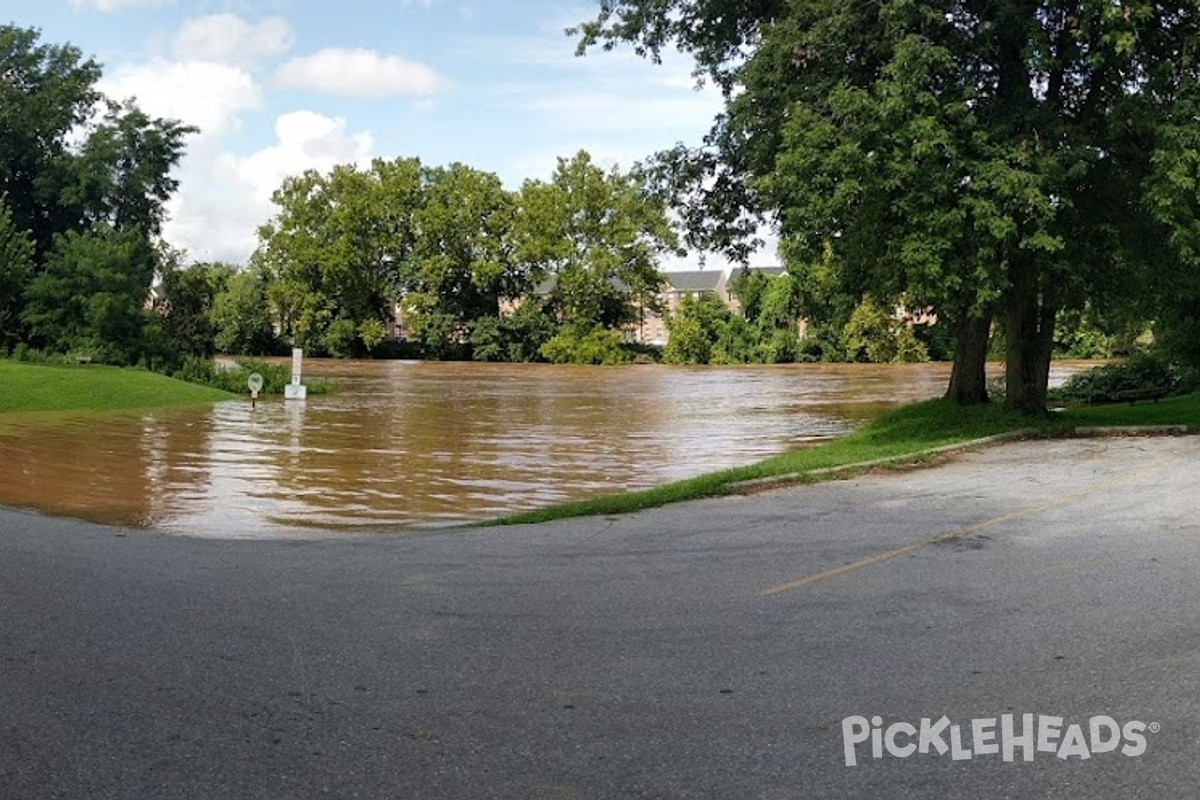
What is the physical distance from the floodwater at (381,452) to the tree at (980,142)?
4.76 metres

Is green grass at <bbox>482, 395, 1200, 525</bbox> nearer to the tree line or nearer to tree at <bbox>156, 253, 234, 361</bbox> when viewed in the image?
the tree line

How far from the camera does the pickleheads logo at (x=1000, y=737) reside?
4.52 m

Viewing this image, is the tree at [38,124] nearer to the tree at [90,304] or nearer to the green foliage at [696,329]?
the tree at [90,304]

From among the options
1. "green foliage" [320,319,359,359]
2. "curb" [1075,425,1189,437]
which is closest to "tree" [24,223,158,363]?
"curb" [1075,425,1189,437]

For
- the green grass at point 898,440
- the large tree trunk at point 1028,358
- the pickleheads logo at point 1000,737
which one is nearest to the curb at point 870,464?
the green grass at point 898,440

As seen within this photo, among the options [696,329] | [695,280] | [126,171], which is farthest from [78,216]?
[695,280]

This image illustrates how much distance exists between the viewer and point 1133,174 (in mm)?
17594

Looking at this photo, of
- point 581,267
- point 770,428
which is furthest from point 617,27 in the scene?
point 581,267

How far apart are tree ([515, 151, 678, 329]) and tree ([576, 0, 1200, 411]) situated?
5845 cm

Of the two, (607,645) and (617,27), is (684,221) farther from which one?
(607,645)

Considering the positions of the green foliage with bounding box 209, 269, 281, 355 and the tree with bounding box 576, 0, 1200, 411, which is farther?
the green foliage with bounding box 209, 269, 281, 355

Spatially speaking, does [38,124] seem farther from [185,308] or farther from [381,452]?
[381,452]

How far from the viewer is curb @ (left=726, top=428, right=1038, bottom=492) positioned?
13.3 m

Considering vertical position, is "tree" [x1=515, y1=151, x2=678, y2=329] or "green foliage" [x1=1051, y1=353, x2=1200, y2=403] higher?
"tree" [x1=515, y1=151, x2=678, y2=329]
